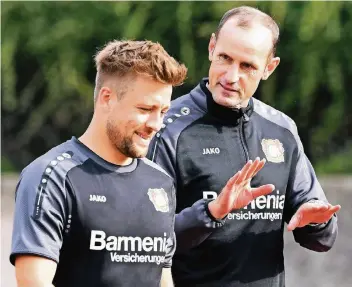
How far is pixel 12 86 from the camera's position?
1032cm

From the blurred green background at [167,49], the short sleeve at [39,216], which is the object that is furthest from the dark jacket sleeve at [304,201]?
the blurred green background at [167,49]

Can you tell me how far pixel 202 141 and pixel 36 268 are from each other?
123 centimetres

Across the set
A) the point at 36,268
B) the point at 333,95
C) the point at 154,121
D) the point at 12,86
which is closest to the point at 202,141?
the point at 154,121

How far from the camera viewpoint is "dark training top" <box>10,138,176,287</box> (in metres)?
3.72

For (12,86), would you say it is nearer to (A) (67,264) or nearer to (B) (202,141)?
(B) (202,141)

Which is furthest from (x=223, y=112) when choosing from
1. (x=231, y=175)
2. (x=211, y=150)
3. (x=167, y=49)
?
(x=167, y=49)

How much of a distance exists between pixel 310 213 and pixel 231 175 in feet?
1.17

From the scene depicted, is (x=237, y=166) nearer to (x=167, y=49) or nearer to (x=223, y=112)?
(x=223, y=112)

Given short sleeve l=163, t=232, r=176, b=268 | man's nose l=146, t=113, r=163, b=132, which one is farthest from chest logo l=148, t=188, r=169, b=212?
man's nose l=146, t=113, r=163, b=132

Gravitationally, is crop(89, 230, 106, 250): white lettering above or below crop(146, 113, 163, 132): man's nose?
below

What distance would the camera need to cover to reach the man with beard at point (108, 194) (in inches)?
146

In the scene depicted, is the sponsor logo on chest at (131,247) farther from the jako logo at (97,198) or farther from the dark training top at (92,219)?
the jako logo at (97,198)

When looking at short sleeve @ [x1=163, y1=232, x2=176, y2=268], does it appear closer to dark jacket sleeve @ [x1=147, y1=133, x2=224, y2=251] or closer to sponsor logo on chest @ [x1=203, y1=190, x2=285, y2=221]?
dark jacket sleeve @ [x1=147, y1=133, x2=224, y2=251]

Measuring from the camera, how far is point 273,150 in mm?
4762
